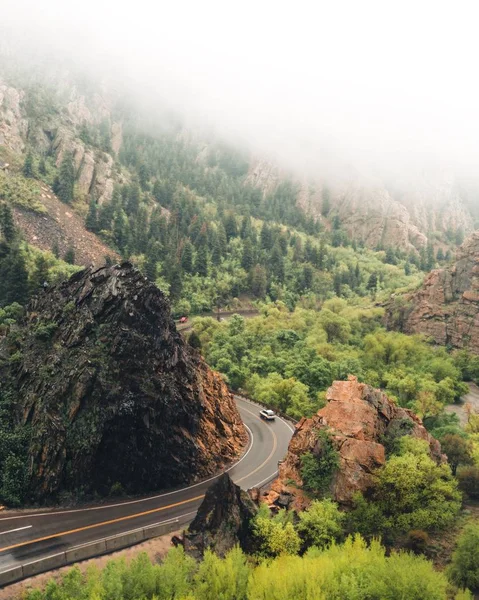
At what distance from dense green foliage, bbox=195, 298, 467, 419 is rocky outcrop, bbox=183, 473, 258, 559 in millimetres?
23376

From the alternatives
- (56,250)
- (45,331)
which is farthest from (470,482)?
(56,250)

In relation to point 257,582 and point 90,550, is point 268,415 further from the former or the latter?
point 257,582

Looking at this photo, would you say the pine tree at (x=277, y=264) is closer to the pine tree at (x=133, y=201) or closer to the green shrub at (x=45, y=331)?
the pine tree at (x=133, y=201)

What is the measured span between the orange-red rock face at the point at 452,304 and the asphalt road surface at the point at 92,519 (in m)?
51.2

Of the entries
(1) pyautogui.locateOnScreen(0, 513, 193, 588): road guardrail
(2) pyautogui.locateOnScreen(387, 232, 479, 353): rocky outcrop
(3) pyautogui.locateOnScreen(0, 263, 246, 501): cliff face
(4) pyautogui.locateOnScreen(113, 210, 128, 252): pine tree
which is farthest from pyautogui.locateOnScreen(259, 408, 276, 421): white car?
(4) pyautogui.locateOnScreen(113, 210, 128, 252): pine tree

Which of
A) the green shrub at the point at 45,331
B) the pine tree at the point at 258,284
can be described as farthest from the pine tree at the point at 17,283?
the pine tree at the point at 258,284

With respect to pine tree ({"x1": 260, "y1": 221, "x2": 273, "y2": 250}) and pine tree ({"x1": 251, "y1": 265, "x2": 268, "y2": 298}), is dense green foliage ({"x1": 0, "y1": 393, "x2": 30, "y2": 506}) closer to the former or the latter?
pine tree ({"x1": 251, "y1": 265, "x2": 268, "y2": 298})

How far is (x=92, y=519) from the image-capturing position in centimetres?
2894

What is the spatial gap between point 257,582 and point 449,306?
7024cm

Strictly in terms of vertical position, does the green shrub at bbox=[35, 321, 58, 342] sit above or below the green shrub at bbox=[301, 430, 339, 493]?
below

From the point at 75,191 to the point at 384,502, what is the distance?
11139cm

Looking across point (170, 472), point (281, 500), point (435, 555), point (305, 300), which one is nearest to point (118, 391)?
point (170, 472)

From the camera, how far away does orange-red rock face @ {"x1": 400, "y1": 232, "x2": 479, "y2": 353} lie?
7681 cm

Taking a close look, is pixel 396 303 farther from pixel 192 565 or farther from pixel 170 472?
pixel 192 565
